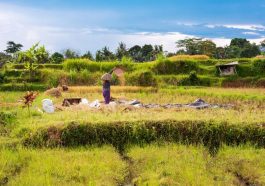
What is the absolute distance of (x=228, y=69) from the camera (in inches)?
928

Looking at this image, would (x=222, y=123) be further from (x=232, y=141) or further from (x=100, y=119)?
(x=100, y=119)

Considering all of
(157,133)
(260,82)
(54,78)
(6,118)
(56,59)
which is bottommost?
(260,82)

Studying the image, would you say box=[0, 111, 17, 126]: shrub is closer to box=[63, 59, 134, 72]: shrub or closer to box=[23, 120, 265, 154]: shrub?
box=[23, 120, 265, 154]: shrub

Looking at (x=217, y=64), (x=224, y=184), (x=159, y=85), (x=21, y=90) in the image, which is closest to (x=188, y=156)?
(x=224, y=184)

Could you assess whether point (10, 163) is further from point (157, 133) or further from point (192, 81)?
point (192, 81)

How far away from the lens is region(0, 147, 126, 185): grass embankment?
19.5 feet

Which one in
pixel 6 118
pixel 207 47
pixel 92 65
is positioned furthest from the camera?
pixel 207 47

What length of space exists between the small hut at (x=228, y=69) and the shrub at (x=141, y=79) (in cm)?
444

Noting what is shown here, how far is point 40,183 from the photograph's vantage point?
574 centimetres

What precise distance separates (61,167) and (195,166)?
209 centimetres

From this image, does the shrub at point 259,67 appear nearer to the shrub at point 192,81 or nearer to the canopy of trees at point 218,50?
the shrub at point 192,81

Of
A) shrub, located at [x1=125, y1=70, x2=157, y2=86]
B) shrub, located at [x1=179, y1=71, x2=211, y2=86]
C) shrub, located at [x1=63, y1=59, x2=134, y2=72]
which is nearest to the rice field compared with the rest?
shrub, located at [x1=125, y1=70, x2=157, y2=86]

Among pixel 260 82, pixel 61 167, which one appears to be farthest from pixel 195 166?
pixel 260 82

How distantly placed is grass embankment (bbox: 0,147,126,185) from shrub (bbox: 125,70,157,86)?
45.4 ft
